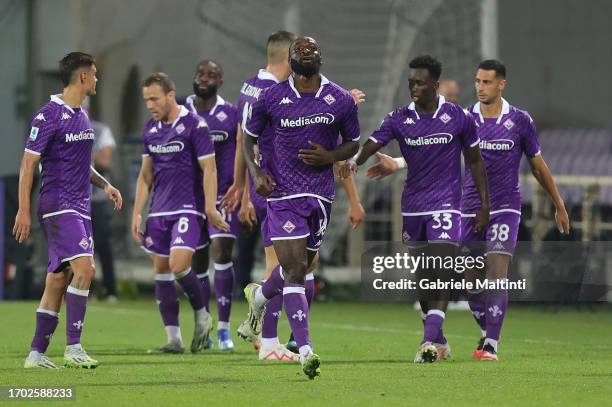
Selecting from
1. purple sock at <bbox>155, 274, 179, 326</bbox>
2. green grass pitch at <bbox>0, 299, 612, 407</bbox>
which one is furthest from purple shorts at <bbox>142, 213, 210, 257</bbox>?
green grass pitch at <bbox>0, 299, 612, 407</bbox>

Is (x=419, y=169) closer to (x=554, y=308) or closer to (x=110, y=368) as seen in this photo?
(x=110, y=368)

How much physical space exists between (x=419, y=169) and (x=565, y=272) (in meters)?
7.40

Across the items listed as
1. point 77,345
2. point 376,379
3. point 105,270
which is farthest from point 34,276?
point 376,379

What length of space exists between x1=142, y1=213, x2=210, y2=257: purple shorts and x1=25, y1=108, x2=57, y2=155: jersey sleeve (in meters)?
2.09

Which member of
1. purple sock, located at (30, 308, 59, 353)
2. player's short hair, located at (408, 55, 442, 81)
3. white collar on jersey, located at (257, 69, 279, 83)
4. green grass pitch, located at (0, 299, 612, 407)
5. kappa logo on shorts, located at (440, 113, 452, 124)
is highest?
player's short hair, located at (408, 55, 442, 81)

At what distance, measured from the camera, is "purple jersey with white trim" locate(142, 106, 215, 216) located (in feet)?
40.4

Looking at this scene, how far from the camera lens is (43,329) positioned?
1061cm

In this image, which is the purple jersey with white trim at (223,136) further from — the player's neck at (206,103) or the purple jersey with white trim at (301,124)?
the purple jersey with white trim at (301,124)

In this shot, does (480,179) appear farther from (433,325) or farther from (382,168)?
(433,325)

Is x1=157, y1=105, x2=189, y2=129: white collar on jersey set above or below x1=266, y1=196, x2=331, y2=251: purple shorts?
above

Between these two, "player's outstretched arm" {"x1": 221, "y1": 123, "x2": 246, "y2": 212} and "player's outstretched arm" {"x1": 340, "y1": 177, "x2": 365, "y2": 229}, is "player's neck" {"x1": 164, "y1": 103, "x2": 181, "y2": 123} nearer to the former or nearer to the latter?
"player's outstretched arm" {"x1": 221, "y1": 123, "x2": 246, "y2": 212}

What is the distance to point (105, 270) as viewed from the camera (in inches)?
778

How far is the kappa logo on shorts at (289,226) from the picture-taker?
32.7ft

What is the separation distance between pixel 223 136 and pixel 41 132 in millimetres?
2921
